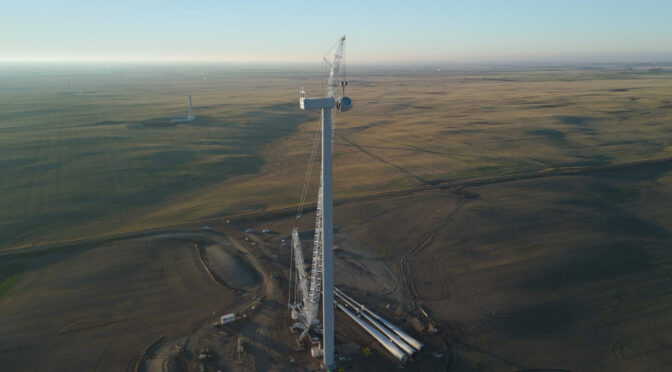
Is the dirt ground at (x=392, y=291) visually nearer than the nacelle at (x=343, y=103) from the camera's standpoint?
No

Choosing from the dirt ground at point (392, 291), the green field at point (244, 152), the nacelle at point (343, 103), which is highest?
the nacelle at point (343, 103)

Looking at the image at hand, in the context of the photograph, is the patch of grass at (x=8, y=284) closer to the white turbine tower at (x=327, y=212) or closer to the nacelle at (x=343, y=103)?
the white turbine tower at (x=327, y=212)

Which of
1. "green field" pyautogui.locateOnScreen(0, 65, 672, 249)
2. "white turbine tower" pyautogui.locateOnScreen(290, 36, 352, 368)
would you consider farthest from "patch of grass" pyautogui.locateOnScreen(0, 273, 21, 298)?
"white turbine tower" pyautogui.locateOnScreen(290, 36, 352, 368)

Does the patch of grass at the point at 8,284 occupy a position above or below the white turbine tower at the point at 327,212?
below

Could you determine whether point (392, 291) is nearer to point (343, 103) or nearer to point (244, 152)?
point (343, 103)

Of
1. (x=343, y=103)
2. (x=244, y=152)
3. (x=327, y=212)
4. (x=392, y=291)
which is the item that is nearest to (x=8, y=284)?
(x=327, y=212)

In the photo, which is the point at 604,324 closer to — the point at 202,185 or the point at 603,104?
the point at 202,185

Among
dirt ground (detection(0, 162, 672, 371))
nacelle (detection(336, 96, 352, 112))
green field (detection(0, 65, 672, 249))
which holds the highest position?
nacelle (detection(336, 96, 352, 112))

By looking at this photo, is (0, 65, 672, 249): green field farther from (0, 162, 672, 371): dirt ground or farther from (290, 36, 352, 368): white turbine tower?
(290, 36, 352, 368): white turbine tower

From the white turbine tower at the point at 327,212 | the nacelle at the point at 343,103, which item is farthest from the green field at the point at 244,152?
the nacelle at the point at 343,103

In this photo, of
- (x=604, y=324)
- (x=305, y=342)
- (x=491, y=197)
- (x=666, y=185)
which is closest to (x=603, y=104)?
(x=666, y=185)

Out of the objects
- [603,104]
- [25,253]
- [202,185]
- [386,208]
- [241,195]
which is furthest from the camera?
[603,104]
